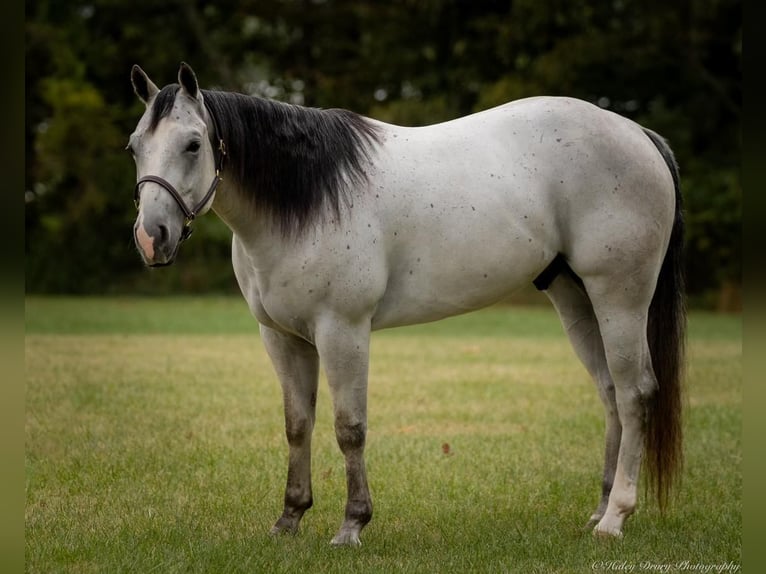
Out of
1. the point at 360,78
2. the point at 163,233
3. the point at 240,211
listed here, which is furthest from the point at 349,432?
the point at 360,78

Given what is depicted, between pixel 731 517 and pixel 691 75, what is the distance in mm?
19644

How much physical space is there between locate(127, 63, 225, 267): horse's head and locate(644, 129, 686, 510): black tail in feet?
7.51

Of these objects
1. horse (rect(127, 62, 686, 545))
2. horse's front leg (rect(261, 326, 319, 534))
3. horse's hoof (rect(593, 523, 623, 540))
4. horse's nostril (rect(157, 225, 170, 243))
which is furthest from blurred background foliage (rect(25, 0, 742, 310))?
horse's nostril (rect(157, 225, 170, 243))

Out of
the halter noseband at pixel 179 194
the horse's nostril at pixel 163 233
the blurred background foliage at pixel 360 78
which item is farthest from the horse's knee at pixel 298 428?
the blurred background foliage at pixel 360 78

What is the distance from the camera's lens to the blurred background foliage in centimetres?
2162

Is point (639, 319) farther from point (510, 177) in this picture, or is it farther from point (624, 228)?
point (510, 177)

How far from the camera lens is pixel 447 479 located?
557 centimetres

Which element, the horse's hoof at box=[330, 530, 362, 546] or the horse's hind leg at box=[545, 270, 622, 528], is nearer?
the horse's hoof at box=[330, 530, 362, 546]

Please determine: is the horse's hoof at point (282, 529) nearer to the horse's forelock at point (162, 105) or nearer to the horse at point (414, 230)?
the horse at point (414, 230)

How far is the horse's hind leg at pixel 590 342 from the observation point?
187 inches

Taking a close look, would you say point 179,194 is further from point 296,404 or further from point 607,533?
point 607,533

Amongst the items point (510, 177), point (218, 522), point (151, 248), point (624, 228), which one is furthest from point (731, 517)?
point (151, 248)

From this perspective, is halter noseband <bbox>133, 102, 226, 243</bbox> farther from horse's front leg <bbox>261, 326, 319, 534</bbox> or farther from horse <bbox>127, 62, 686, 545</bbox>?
horse's front leg <bbox>261, 326, 319, 534</bbox>

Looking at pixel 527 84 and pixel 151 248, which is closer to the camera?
pixel 151 248
